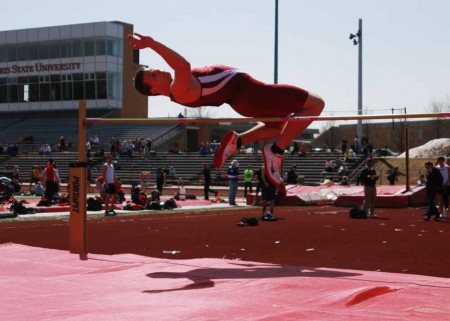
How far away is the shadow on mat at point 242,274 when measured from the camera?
21.3 ft

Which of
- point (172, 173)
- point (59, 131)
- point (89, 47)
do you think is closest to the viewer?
point (172, 173)

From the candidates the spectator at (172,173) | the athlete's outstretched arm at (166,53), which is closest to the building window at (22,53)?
the spectator at (172,173)

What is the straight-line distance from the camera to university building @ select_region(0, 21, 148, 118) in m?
54.2

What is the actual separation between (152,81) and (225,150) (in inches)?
38.7

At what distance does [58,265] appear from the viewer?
25.1ft

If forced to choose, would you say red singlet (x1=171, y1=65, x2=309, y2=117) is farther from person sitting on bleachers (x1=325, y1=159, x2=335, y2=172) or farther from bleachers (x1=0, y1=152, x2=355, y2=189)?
person sitting on bleachers (x1=325, y1=159, x2=335, y2=172)

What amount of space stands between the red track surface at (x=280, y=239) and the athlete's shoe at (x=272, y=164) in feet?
3.50

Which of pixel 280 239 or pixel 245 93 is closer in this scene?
pixel 245 93

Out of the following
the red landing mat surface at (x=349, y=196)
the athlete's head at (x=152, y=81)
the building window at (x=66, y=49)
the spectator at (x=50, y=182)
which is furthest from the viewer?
the building window at (x=66, y=49)

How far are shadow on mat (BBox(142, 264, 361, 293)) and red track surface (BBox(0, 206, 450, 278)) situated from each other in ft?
3.45

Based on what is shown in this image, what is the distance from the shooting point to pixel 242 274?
673 cm

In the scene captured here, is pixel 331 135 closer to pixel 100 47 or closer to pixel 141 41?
pixel 100 47

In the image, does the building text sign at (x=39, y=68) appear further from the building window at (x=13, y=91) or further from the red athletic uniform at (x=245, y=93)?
the red athletic uniform at (x=245, y=93)

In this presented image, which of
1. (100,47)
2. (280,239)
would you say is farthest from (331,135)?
(280,239)
